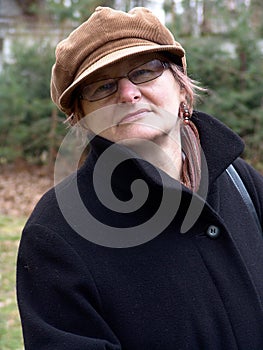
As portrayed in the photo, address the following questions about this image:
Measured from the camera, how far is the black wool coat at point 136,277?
5.06ft

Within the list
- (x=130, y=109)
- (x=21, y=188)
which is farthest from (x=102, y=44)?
(x=21, y=188)

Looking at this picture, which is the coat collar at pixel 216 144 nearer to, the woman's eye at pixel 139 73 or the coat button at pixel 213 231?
the coat button at pixel 213 231

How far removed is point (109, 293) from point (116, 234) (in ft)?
0.59

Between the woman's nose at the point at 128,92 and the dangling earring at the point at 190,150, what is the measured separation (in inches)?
10.8

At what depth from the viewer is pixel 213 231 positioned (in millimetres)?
1798

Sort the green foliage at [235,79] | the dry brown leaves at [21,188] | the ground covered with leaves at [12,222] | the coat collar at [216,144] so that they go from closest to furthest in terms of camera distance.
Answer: the coat collar at [216,144]
the ground covered with leaves at [12,222]
the dry brown leaves at [21,188]
the green foliage at [235,79]

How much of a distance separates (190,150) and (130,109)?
1.13ft

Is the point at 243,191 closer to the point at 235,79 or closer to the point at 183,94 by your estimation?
the point at 183,94

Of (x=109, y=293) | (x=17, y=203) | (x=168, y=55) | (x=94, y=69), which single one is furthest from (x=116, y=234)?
(x=17, y=203)

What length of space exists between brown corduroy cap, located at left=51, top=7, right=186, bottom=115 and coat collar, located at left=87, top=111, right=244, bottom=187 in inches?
8.3

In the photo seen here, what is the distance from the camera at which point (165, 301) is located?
5.39 feet

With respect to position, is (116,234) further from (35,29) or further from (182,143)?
(35,29)

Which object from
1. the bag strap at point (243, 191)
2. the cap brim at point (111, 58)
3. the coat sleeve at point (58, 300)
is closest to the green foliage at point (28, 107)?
the bag strap at point (243, 191)

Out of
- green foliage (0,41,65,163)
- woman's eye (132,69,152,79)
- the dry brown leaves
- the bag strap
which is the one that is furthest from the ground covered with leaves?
woman's eye (132,69,152,79)
